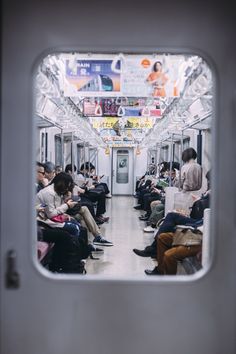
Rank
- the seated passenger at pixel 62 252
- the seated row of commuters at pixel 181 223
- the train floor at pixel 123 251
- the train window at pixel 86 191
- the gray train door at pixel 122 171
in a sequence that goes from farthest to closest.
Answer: the gray train door at pixel 122 171 < the train floor at pixel 123 251 < the seated passenger at pixel 62 252 < the seated row of commuters at pixel 181 223 < the train window at pixel 86 191

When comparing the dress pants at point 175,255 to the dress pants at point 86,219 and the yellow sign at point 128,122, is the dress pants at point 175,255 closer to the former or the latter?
the dress pants at point 86,219

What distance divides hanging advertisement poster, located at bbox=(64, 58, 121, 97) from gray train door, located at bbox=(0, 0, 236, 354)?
3.01 metres

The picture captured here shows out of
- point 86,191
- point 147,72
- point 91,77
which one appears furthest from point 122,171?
point 147,72

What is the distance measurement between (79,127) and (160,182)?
131 inches

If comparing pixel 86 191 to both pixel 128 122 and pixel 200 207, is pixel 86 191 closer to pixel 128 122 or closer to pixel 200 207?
pixel 128 122

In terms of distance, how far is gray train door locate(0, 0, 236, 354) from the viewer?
2027mm

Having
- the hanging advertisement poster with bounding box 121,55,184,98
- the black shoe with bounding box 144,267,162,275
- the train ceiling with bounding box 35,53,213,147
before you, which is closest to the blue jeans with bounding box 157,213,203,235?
the black shoe with bounding box 144,267,162,275

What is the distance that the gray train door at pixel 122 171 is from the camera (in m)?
22.6

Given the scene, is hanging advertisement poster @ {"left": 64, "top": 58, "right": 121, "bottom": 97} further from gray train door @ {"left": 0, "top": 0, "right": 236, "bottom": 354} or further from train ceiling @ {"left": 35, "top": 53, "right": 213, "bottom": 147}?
gray train door @ {"left": 0, "top": 0, "right": 236, "bottom": 354}

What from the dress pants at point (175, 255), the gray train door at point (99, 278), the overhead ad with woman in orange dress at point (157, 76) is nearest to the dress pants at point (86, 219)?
the dress pants at point (175, 255)

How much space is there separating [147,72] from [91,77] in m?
2.26

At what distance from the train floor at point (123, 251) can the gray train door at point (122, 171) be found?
1031 centimetres

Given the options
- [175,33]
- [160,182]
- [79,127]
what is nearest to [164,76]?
[175,33]

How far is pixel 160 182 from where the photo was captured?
1201 cm
